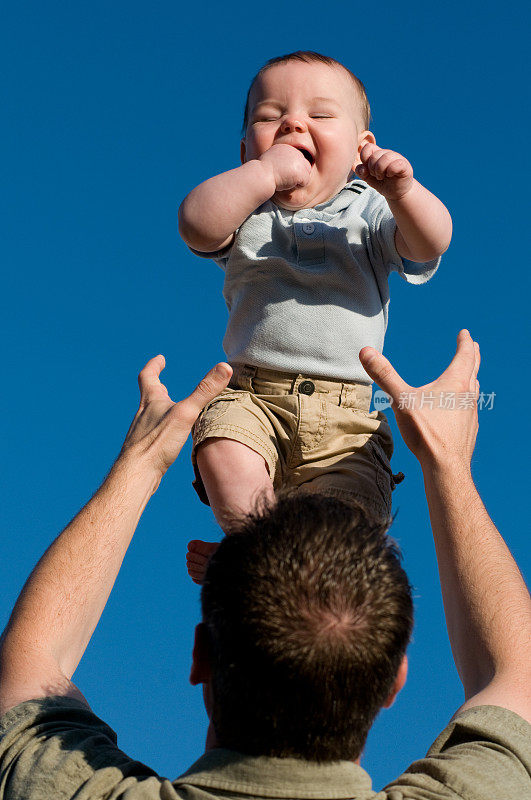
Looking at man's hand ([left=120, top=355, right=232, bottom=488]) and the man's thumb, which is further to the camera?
the man's thumb

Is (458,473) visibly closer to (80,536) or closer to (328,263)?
(80,536)

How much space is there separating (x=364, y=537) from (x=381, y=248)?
103 inches

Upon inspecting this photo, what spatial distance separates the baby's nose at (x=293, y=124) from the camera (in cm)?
466

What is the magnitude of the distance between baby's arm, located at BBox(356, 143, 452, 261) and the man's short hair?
2.22 m

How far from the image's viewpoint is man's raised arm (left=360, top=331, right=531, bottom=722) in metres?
2.45

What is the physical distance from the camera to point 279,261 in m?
4.58

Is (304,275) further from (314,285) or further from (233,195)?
(233,195)

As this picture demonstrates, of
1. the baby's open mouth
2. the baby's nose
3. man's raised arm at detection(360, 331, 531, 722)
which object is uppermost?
the baby's nose

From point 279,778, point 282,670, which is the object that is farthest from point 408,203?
point 279,778

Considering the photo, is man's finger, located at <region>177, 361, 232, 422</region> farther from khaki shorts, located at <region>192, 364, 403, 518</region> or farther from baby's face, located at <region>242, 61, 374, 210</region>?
baby's face, located at <region>242, 61, 374, 210</region>

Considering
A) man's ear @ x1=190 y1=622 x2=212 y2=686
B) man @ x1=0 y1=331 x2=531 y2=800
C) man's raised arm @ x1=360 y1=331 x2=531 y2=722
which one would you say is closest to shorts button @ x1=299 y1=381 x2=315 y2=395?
man's raised arm @ x1=360 y1=331 x2=531 y2=722

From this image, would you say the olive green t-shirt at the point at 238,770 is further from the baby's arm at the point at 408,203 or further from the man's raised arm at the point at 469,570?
the baby's arm at the point at 408,203

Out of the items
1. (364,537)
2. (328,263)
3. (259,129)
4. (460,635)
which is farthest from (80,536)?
(259,129)

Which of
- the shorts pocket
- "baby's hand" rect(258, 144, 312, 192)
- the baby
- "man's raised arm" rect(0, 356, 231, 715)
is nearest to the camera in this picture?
"man's raised arm" rect(0, 356, 231, 715)
